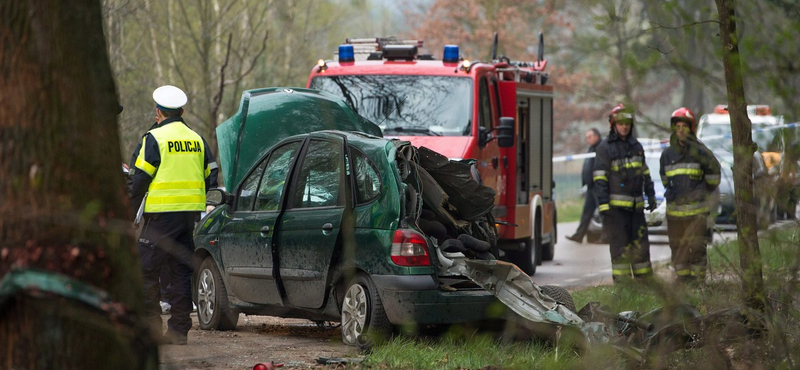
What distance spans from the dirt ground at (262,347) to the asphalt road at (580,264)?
3026mm

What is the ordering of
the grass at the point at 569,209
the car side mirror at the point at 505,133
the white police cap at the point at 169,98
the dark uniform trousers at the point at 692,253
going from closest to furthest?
the dark uniform trousers at the point at 692,253 → the white police cap at the point at 169,98 → the car side mirror at the point at 505,133 → the grass at the point at 569,209

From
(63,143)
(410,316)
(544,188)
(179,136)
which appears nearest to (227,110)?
(544,188)

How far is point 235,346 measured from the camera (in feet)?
26.2

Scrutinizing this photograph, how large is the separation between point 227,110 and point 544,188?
760 cm

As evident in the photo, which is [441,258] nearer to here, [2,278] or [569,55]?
[2,278]

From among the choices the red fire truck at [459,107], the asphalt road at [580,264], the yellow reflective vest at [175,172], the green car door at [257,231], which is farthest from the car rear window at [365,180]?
the asphalt road at [580,264]

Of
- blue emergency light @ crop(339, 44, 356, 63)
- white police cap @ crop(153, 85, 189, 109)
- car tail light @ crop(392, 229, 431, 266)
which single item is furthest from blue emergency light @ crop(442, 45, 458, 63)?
car tail light @ crop(392, 229, 431, 266)

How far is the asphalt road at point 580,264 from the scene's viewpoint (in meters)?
13.1

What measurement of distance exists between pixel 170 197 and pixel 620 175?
512 cm

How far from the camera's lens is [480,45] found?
39.3 m

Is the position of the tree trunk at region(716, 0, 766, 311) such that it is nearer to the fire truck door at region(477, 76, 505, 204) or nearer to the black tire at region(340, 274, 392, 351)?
the black tire at region(340, 274, 392, 351)

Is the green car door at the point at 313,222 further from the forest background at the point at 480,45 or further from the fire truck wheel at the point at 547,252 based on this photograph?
the fire truck wheel at the point at 547,252

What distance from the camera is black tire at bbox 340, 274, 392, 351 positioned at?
750cm

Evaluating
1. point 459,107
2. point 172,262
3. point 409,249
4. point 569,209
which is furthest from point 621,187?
point 569,209
